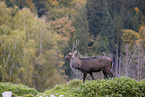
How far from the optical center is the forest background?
83.0 feet

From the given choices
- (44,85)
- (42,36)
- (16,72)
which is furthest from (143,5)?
(16,72)

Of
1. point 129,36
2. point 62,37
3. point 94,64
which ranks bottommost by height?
point 129,36

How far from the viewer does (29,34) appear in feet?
100

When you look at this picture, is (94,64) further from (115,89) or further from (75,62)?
(115,89)

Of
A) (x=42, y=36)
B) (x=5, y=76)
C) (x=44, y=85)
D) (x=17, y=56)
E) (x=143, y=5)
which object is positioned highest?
(x=143, y=5)

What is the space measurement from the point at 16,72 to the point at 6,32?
5.16 m

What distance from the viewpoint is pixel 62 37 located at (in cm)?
4306

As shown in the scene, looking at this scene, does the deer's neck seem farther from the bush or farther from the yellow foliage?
the yellow foliage

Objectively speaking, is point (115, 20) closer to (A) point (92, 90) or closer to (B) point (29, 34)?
(B) point (29, 34)

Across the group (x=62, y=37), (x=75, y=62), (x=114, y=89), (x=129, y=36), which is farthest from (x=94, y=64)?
(x=129, y=36)

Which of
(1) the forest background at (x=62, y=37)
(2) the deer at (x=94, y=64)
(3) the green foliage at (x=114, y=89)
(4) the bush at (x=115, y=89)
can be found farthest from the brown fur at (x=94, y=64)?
(1) the forest background at (x=62, y=37)

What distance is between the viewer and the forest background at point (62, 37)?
25.3 m

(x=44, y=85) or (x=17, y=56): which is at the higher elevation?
(x=17, y=56)

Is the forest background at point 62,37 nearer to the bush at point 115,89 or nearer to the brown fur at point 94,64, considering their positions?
the brown fur at point 94,64
